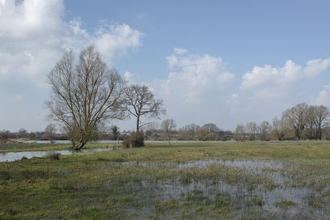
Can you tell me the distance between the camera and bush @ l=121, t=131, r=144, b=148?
103ft

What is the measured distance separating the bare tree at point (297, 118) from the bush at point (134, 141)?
66611mm

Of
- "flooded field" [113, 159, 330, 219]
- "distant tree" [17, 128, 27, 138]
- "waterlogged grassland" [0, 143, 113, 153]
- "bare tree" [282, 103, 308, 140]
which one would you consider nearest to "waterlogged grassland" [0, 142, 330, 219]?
"flooded field" [113, 159, 330, 219]

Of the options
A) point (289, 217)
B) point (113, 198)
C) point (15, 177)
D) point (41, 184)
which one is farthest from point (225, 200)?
point (15, 177)

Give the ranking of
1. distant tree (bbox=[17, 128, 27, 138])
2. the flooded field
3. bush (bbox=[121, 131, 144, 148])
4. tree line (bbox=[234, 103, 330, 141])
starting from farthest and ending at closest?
1. distant tree (bbox=[17, 128, 27, 138])
2. tree line (bbox=[234, 103, 330, 141])
3. bush (bbox=[121, 131, 144, 148])
4. the flooded field

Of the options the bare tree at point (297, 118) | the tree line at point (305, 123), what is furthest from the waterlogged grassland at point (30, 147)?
the bare tree at point (297, 118)

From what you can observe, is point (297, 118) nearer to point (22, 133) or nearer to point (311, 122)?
point (311, 122)

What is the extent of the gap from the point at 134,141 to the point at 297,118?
231 feet

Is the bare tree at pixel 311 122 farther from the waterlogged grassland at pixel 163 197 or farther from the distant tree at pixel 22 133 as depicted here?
the distant tree at pixel 22 133

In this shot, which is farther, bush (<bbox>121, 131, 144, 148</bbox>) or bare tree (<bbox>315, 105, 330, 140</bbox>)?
bare tree (<bbox>315, 105, 330, 140</bbox>)

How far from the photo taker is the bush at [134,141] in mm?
31312

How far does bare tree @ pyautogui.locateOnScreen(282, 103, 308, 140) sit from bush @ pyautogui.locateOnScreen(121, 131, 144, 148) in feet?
219

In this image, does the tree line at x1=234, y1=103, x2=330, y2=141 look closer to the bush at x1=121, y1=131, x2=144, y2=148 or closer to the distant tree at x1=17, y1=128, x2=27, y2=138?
the bush at x1=121, y1=131, x2=144, y2=148

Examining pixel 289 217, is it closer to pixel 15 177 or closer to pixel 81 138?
pixel 15 177

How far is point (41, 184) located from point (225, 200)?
23.7ft
